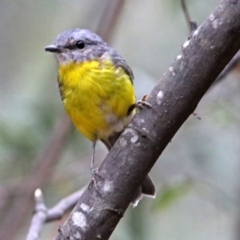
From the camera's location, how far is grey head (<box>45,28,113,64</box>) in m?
2.91

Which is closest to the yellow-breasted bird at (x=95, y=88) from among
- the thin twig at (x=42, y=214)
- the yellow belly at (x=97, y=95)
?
the yellow belly at (x=97, y=95)

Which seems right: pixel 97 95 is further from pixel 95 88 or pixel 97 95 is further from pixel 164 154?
pixel 164 154

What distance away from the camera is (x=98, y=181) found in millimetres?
1999

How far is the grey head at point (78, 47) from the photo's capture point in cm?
291

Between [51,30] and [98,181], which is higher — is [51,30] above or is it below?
below

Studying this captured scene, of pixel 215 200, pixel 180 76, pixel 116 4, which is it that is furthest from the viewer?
pixel 215 200

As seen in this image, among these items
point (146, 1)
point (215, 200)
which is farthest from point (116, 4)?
point (146, 1)

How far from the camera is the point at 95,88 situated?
273cm

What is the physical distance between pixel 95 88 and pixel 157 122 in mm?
854

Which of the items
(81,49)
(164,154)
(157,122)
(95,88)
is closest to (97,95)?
(95,88)

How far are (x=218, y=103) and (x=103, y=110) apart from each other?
105 centimetres

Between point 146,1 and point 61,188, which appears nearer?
point 61,188

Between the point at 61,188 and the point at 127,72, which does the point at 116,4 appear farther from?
the point at 61,188

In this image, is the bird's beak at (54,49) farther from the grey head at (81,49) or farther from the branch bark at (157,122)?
the branch bark at (157,122)
